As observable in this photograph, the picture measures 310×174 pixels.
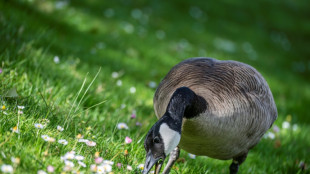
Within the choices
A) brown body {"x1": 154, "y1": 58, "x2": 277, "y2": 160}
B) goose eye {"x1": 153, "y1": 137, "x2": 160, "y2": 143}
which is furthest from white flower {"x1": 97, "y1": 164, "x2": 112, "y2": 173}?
brown body {"x1": 154, "y1": 58, "x2": 277, "y2": 160}

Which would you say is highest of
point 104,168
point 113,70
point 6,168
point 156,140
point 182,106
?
point 182,106

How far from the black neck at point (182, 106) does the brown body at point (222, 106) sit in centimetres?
6

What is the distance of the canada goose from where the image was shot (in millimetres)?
2646

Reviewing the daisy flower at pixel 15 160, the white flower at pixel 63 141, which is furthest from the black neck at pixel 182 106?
the daisy flower at pixel 15 160

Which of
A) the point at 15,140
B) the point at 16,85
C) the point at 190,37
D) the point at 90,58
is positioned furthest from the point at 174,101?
the point at 190,37

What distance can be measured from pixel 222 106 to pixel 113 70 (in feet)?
10.7

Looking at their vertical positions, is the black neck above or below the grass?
above

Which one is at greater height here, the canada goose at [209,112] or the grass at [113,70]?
Result: the canada goose at [209,112]

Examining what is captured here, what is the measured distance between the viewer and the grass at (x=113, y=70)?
312cm

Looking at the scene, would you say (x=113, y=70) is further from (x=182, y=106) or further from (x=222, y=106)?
(x=182, y=106)

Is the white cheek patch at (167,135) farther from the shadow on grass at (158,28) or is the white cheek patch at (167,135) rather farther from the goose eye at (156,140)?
the shadow on grass at (158,28)

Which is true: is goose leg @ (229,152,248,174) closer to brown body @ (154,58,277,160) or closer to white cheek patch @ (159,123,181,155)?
brown body @ (154,58,277,160)

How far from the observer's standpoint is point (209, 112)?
3.11 metres

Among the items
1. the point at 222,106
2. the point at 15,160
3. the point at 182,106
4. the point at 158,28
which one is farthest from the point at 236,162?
the point at 158,28
